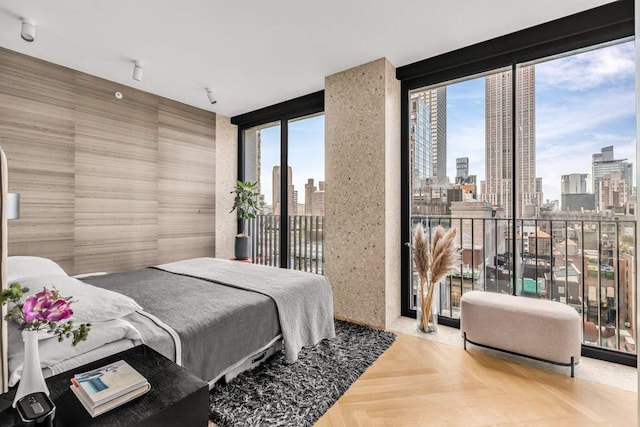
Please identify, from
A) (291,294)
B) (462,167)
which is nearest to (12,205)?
(291,294)

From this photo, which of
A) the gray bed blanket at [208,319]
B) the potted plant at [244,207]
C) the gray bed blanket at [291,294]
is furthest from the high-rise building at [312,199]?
the gray bed blanket at [208,319]

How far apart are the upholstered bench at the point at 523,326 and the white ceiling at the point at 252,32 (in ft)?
7.37

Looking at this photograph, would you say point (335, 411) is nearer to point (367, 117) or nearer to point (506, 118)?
point (367, 117)

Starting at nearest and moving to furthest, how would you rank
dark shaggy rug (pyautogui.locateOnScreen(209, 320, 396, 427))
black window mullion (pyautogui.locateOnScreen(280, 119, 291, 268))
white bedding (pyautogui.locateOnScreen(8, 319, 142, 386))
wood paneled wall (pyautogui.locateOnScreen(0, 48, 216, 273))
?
1. white bedding (pyautogui.locateOnScreen(8, 319, 142, 386))
2. dark shaggy rug (pyautogui.locateOnScreen(209, 320, 396, 427))
3. wood paneled wall (pyautogui.locateOnScreen(0, 48, 216, 273))
4. black window mullion (pyautogui.locateOnScreen(280, 119, 291, 268))

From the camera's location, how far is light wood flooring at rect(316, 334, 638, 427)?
1.73 metres

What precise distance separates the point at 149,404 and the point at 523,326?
8.02 ft

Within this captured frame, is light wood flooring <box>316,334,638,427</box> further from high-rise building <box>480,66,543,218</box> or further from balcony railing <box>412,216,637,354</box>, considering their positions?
high-rise building <box>480,66,543,218</box>

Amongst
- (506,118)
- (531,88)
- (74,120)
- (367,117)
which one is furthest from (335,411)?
(74,120)

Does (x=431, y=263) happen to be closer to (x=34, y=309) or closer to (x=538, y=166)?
(x=538, y=166)

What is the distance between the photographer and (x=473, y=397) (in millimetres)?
1931

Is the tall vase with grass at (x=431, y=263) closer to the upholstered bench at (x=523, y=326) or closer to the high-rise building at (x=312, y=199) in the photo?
the upholstered bench at (x=523, y=326)

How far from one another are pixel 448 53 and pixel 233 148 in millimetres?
3331

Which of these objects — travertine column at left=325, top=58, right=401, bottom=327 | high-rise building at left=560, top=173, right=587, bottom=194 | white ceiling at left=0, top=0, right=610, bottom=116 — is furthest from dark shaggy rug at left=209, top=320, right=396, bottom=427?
white ceiling at left=0, top=0, right=610, bottom=116

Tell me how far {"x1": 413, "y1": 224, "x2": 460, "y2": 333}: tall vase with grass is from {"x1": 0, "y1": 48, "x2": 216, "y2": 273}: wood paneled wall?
122 inches
